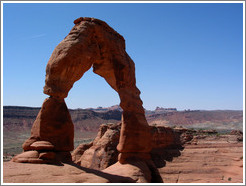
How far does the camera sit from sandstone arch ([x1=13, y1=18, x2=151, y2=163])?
10.0 m

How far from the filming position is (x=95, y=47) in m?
12.8

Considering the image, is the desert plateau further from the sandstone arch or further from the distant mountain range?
the distant mountain range

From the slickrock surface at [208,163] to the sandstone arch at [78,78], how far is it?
12.5 m

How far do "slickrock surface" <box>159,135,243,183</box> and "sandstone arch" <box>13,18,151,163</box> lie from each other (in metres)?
12.5

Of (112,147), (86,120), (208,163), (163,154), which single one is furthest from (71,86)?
(86,120)

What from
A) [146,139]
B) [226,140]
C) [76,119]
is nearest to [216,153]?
[226,140]

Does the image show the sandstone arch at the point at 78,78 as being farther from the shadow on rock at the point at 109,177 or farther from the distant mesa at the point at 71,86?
the shadow on rock at the point at 109,177

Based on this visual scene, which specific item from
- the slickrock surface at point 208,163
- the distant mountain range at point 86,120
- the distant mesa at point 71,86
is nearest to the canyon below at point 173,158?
the slickrock surface at point 208,163

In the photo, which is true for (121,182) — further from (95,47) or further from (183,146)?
(183,146)

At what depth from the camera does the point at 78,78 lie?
1181cm

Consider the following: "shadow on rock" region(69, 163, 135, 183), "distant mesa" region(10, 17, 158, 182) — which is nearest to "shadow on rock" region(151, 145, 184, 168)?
"distant mesa" region(10, 17, 158, 182)

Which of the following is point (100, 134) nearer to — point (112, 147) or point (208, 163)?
point (112, 147)

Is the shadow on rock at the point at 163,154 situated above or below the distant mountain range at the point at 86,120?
below

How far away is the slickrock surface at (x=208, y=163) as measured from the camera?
23984 mm
